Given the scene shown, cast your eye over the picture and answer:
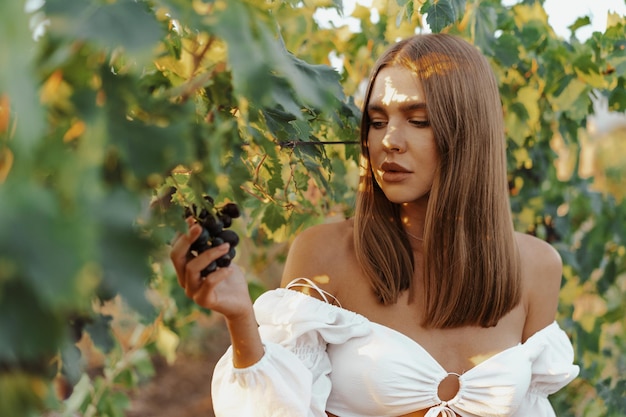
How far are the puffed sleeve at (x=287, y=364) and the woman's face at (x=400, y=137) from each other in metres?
0.29

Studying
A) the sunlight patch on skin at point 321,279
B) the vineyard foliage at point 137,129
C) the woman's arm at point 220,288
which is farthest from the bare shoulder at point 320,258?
the woman's arm at point 220,288

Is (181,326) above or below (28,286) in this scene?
below

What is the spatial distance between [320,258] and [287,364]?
352mm

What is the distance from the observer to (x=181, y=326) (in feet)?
8.61

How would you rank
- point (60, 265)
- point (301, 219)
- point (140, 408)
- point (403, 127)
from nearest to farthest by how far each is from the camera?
point (60, 265) < point (403, 127) < point (301, 219) < point (140, 408)

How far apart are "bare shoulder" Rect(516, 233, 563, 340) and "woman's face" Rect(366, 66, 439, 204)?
40 centimetres

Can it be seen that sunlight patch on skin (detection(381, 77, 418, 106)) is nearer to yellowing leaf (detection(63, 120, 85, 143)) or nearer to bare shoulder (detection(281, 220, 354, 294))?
bare shoulder (detection(281, 220, 354, 294))

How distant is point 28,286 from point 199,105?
576 mm

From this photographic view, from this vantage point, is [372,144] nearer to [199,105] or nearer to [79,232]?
[199,105]

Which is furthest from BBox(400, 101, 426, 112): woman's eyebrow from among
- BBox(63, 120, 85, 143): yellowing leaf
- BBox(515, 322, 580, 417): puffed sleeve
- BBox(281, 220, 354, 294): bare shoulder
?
BBox(63, 120, 85, 143): yellowing leaf

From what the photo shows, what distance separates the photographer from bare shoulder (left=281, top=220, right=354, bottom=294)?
1743 mm

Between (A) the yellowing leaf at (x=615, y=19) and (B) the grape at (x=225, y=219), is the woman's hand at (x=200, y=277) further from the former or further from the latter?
(A) the yellowing leaf at (x=615, y=19)

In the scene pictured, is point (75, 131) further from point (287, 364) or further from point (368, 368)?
point (368, 368)

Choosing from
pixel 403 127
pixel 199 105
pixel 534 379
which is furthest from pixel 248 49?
pixel 534 379
